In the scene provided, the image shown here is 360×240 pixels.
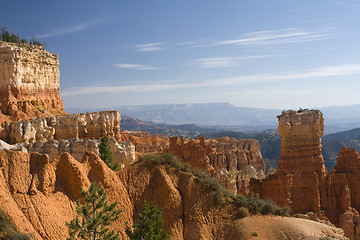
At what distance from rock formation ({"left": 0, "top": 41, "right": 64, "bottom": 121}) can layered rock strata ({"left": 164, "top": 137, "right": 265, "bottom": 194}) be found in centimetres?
1654

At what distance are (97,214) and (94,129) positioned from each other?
104 ft

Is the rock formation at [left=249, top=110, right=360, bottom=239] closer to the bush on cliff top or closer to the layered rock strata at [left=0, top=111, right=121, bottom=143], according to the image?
the bush on cliff top

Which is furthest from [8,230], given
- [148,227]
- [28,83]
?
[28,83]

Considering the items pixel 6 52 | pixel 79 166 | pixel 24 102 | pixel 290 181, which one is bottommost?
pixel 290 181

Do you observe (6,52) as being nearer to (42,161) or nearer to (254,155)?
(42,161)

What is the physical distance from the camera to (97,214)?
15680mm

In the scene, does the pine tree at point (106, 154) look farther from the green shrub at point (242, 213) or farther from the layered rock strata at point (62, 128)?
the layered rock strata at point (62, 128)

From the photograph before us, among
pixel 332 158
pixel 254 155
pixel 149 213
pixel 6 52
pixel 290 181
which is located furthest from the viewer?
pixel 332 158

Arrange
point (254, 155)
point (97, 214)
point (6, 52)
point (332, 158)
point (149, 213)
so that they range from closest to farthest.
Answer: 1. point (97, 214)
2. point (149, 213)
3. point (6, 52)
4. point (254, 155)
5. point (332, 158)

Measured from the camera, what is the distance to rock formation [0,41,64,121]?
41.0 meters

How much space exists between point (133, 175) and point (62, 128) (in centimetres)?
2243

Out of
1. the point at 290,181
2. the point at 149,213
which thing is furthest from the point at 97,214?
the point at 290,181

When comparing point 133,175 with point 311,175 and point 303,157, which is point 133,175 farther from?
point 303,157

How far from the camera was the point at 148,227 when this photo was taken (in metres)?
16.6
